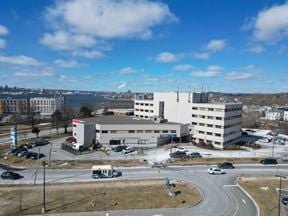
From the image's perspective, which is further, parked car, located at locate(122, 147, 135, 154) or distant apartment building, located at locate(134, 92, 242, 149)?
distant apartment building, located at locate(134, 92, 242, 149)

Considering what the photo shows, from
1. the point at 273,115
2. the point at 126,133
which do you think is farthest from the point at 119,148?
the point at 273,115

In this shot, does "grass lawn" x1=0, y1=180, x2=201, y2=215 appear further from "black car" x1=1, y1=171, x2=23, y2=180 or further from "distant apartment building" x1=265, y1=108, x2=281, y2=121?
"distant apartment building" x1=265, y1=108, x2=281, y2=121

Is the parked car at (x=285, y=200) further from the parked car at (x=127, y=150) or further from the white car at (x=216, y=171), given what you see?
the parked car at (x=127, y=150)

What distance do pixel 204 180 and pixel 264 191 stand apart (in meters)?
9.75

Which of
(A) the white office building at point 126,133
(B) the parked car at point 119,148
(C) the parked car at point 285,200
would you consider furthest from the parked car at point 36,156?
(C) the parked car at point 285,200

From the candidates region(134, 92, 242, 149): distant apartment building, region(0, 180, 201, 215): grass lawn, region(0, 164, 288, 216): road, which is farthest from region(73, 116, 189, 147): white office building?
region(0, 180, 201, 215): grass lawn

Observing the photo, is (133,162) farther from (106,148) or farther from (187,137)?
(187,137)

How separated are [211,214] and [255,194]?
1115 cm

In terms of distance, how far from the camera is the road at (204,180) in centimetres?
3859

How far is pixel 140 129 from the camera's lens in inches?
3248

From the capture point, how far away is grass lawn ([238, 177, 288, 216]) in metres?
40.1

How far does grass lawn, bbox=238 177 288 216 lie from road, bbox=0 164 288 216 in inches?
53.3

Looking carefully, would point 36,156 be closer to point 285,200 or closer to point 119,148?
point 119,148

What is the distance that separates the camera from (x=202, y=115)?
8756 centimetres
